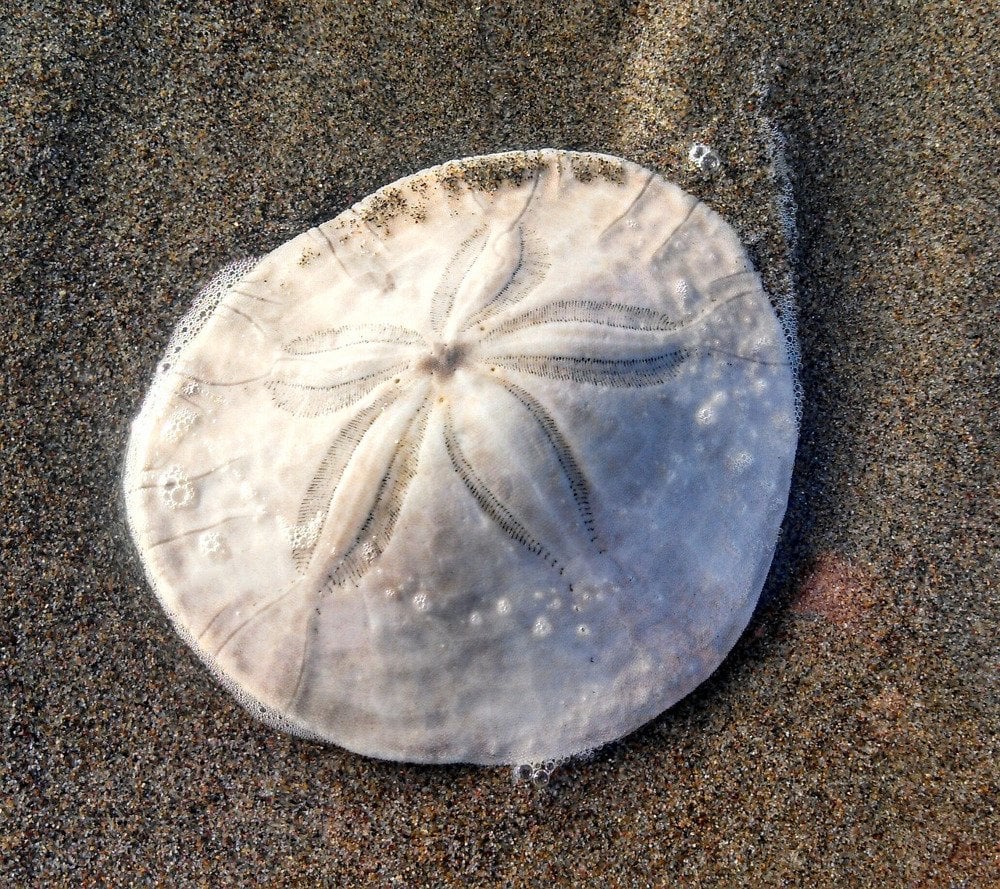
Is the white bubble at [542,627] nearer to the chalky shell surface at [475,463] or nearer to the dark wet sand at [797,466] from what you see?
the chalky shell surface at [475,463]

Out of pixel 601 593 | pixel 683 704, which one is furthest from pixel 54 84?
pixel 683 704

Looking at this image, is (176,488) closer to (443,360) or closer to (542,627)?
(443,360)

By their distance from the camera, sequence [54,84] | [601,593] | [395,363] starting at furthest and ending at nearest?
[54,84], [601,593], [395,363]

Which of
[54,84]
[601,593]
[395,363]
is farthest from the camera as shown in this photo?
[54,84]

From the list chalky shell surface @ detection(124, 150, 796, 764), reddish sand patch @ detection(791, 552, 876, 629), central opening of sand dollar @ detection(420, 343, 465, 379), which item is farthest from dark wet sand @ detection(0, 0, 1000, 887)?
central opening of sand dollar @ detection(420, 343, 465, 379)

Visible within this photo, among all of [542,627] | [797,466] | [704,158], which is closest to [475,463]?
[542,627]

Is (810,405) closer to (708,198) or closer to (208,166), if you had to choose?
(708,198)

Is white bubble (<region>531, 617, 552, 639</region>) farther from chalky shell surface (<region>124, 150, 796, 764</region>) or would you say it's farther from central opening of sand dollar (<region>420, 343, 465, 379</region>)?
central opening of sand dollar (<region>420, 343, 465, 379</region>)
